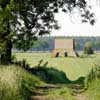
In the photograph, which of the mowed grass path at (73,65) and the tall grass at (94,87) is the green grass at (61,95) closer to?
the tall grass at (94,87)

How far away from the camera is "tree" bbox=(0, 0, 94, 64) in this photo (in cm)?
1752

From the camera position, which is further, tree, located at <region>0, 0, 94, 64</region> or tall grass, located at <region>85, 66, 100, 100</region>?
tree, located at <region>0, 0, 94, 64</region>

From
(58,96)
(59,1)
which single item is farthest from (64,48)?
(58,96)

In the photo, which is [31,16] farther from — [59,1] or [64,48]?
[64,48]

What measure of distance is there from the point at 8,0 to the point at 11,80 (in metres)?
8.69

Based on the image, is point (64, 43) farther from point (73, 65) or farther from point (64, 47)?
point (73, 65)

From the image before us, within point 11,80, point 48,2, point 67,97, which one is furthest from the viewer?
point 48,2

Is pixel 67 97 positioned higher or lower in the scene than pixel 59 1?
lower

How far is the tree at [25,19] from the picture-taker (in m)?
17.5

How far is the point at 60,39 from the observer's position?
7650 centimetres

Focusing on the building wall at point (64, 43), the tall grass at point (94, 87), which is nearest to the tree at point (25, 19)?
the tall grass at point (94, 87)

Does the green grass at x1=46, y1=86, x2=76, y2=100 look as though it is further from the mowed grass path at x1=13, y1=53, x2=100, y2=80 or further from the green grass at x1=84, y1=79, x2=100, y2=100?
the mowed grass path at x1=13, y1=53, x2=100, y2=80

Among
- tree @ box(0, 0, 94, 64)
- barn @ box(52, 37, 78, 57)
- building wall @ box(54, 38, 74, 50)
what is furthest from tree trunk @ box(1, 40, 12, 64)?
barn @ box(52, 37, 78, 57)

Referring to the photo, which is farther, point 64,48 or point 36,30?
point 64,48
